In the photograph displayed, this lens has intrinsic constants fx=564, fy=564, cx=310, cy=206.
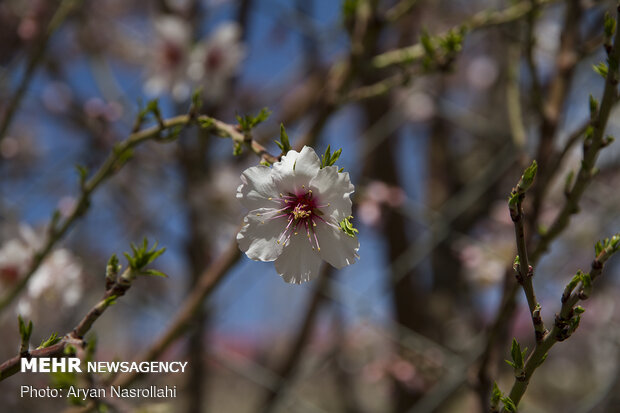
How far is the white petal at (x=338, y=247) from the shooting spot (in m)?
0.41

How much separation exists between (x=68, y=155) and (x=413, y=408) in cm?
113

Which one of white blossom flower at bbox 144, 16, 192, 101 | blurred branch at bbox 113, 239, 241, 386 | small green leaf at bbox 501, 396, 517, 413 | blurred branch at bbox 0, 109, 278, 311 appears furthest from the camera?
white blossom flower at bbox 144, 16, 192, 101

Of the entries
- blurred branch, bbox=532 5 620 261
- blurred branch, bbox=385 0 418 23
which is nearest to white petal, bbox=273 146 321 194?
blurred branch, bbox=532 5 620 261

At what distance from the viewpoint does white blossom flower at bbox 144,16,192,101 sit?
4.36 ft

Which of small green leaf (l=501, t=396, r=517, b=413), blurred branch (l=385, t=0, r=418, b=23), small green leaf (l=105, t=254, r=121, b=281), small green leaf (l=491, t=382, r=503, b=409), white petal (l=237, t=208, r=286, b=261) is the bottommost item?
small green leaf (l=501, t=396, r=517, b=413)

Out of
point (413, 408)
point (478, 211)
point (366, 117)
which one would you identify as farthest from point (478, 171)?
point (413, 408)

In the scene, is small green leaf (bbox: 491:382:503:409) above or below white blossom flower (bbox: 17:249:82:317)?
below

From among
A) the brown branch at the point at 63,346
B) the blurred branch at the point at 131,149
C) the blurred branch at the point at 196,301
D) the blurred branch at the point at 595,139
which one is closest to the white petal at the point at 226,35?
the blurred branch at the point at 196,301

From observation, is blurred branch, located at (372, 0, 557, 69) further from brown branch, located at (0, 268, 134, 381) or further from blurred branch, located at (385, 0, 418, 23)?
brown branch, located at (0, 268, 134, 381)

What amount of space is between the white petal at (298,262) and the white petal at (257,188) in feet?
0.13

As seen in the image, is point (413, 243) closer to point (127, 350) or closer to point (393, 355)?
point (393, 355)

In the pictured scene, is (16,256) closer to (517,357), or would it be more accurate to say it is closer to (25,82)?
(25,82)

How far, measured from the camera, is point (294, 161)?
404mm

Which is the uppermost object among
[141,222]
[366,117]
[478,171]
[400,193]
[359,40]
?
[366,117]
